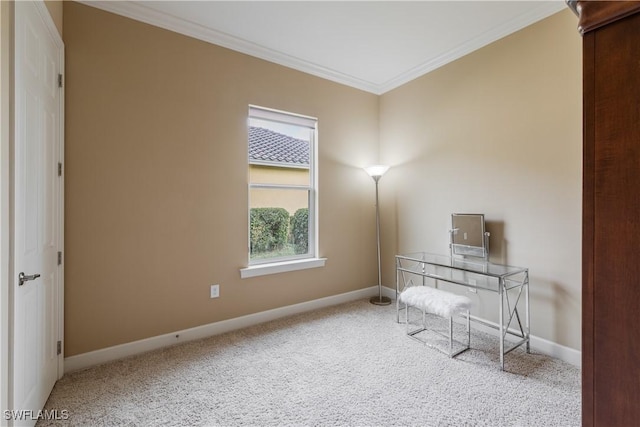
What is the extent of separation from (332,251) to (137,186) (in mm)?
2152

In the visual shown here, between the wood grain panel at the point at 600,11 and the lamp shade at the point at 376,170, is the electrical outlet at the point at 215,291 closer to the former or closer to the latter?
the lamp shade at the point at 376,170

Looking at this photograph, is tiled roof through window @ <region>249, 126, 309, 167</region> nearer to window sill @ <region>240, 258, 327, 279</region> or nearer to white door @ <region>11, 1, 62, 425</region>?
window sill @ <region>240, 258, 327, 279</region>

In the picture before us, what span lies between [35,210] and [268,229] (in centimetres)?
193

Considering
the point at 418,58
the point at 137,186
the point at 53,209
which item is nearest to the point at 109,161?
the point at 137,186

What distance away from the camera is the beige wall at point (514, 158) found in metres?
2.36

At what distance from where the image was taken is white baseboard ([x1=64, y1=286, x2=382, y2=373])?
7.54 feet

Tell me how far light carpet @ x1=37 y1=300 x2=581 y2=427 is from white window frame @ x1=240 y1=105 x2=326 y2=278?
70 centimetres

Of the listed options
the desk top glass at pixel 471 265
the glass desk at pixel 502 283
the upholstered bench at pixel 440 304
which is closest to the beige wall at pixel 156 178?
the upholstered bench at pixel 440 304

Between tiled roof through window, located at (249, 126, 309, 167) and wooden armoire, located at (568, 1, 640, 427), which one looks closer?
wooden armoire, located at (568, 1, 640, 427)

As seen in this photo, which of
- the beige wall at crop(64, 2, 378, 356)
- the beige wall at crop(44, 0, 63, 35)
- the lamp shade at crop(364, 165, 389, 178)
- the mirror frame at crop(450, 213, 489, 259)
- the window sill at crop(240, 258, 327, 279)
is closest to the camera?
the beige wall at crop(44, 0, 63, 35)

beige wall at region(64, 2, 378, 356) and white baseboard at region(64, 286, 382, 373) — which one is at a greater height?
beige wall at region(64, 2, 378, 356)

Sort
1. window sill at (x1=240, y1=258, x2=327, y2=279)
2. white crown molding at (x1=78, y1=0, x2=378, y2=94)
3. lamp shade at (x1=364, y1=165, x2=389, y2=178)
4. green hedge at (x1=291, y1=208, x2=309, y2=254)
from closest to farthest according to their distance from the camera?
white crown molding at (x1=78, y1=0, x2=378, y2=94)
window sill at (x1=240, y1=258, x2=327, y2=279)
green hedge at (x1=291, y1=208, x2=309, y2=254)
lamp shade at (x1=364, y1=165, x2=389, y2=178)

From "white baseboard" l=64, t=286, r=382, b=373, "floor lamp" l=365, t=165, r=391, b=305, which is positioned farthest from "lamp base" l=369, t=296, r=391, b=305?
"white baseboard" l=64, t=286, r=382, b=373

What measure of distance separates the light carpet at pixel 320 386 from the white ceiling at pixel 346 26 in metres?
2.76
